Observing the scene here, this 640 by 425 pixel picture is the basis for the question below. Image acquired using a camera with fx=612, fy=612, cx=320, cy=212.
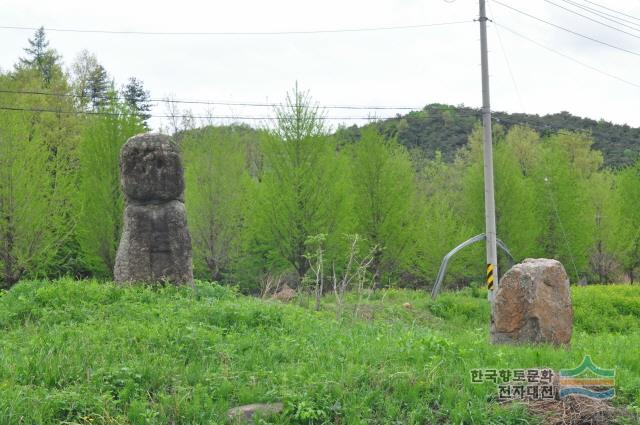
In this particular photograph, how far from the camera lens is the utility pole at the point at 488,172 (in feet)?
53.8

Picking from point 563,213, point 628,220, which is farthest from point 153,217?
point 628,220

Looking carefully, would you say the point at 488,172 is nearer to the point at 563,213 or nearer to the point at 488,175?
the point at 488,175

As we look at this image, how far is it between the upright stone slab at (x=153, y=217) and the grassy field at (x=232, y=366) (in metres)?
1.92

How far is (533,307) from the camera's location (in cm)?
859

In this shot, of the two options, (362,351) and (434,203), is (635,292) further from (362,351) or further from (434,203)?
(362,351)

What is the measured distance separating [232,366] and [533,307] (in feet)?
15.2

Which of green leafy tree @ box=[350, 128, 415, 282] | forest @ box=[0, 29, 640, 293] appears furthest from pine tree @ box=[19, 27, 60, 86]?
green leafy tree @ box=[350, 128, 415, 282]

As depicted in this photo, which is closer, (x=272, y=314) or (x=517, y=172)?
(x=272, y=314)

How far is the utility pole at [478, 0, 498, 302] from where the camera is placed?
16.4 metres

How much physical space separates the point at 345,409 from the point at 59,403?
7.78 feet

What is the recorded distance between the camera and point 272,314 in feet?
26.8

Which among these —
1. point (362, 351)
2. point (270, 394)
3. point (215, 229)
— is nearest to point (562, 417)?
point (362, 351)

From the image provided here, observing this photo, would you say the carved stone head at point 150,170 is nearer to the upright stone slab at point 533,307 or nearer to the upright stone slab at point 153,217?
the upright stone slab at point 153,217

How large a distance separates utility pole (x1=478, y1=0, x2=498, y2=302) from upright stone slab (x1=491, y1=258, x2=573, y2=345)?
293 inches
